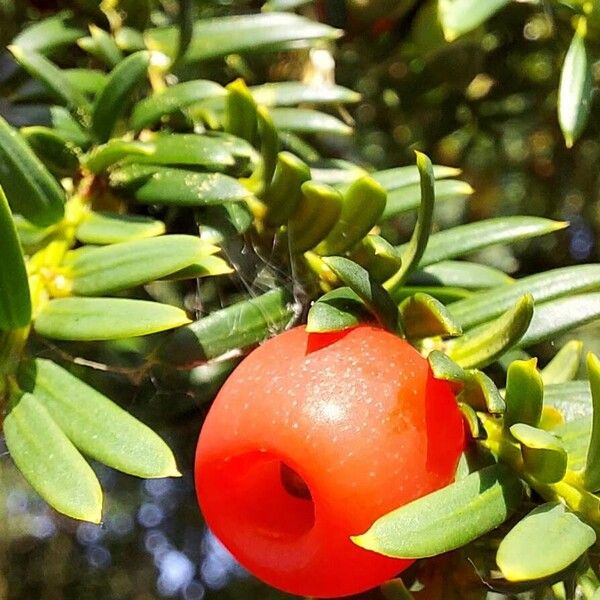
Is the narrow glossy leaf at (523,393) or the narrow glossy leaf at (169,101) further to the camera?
the narrow glossy leaf at (169,101)

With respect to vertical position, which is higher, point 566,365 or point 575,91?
point 575,91

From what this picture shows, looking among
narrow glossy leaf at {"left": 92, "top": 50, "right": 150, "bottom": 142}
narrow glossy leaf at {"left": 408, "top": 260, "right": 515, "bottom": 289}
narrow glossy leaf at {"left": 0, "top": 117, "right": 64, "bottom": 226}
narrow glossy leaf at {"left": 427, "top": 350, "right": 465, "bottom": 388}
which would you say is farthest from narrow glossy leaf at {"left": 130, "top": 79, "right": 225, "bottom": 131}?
narrow glossy leaf at {"left": 427, "top": 350, "right": 465, "bottom": 388}

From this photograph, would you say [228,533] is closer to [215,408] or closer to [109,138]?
[215,408]

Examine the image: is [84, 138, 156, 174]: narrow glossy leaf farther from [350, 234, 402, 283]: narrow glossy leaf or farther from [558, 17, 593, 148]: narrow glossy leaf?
[558, 17, 593, 148]: narrow glossy leaf

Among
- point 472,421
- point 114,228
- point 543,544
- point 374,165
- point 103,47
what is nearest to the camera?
point 543,544

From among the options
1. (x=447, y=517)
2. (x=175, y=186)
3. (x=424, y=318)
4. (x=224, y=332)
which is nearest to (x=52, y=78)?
(x=175, y=186)

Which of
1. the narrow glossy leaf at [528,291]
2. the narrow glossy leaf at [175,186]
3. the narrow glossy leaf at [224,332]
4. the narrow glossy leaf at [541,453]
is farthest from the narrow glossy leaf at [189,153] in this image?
the narrow glossy leaf at [541,453]

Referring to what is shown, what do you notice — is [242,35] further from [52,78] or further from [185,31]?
[52,78]

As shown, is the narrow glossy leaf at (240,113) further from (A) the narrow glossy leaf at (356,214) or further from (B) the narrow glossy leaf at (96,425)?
(B) the narrow glossy leaf at (96,425)
